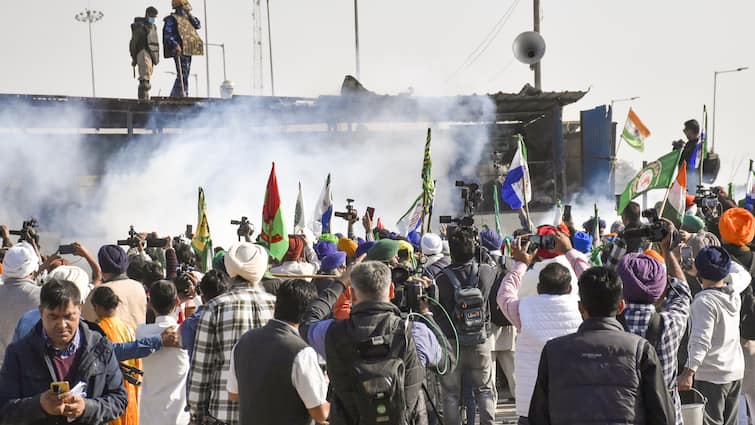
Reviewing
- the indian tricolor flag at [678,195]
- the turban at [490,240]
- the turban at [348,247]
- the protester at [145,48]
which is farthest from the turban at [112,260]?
the protester at [145,48]

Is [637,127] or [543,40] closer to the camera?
[637,127]

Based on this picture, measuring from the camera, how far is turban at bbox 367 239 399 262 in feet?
19.5

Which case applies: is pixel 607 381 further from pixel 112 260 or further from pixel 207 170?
pixel 207 170

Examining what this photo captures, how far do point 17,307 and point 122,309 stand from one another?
0.97m

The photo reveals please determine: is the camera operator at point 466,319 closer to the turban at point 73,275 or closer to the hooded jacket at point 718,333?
the hooded jacket at point 718,333

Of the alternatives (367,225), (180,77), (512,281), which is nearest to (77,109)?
(180,77)

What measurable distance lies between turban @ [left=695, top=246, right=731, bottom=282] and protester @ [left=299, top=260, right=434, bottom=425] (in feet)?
7.78

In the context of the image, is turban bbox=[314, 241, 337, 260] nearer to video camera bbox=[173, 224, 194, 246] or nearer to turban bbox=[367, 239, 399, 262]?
turban bbox=[367, 239, 399, 262]

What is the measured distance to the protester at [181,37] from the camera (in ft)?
73.8

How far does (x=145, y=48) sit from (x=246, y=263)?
17.5 m

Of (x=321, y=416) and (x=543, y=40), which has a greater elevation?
(x=543, y=40)

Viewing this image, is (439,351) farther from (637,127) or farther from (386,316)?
(637,127)

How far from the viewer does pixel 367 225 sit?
11.3 meters

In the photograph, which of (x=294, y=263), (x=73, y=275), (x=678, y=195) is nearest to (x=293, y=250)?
(x=294, y=263)
